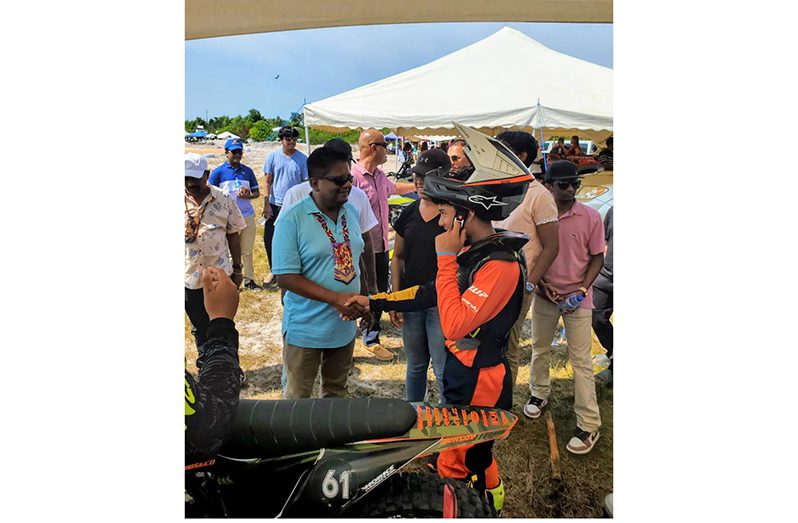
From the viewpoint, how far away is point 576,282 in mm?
2375

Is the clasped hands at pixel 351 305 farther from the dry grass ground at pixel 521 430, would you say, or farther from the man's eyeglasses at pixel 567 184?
the man's eyeglasses at pixel 567 184

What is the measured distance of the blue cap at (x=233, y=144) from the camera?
235cm

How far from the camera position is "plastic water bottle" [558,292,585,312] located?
7.80ft

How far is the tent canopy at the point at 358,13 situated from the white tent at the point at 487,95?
4.91 feet

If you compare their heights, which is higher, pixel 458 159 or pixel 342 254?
pixel 458 159

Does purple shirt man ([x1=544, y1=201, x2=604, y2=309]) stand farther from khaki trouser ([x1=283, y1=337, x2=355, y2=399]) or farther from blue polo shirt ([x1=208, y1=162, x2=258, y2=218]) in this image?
blue polo shirt ([x1=208, y1=162, x2=258, y2=218])

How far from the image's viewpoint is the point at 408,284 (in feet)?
7.23

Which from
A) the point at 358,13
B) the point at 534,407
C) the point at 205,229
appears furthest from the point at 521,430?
the point at 358,13

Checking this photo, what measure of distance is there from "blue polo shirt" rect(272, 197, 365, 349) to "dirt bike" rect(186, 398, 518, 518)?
46cm

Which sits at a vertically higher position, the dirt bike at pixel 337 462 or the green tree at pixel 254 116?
the green tree at pixel 254 116

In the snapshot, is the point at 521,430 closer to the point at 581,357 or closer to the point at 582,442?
the point at 582,442

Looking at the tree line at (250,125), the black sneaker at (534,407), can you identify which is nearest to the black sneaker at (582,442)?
the black sneaker at (534,407)

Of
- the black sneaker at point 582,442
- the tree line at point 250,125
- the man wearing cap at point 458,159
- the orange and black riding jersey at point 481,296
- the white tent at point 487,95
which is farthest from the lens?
the white tent at point 487,95

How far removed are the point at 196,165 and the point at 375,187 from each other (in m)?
1.14
